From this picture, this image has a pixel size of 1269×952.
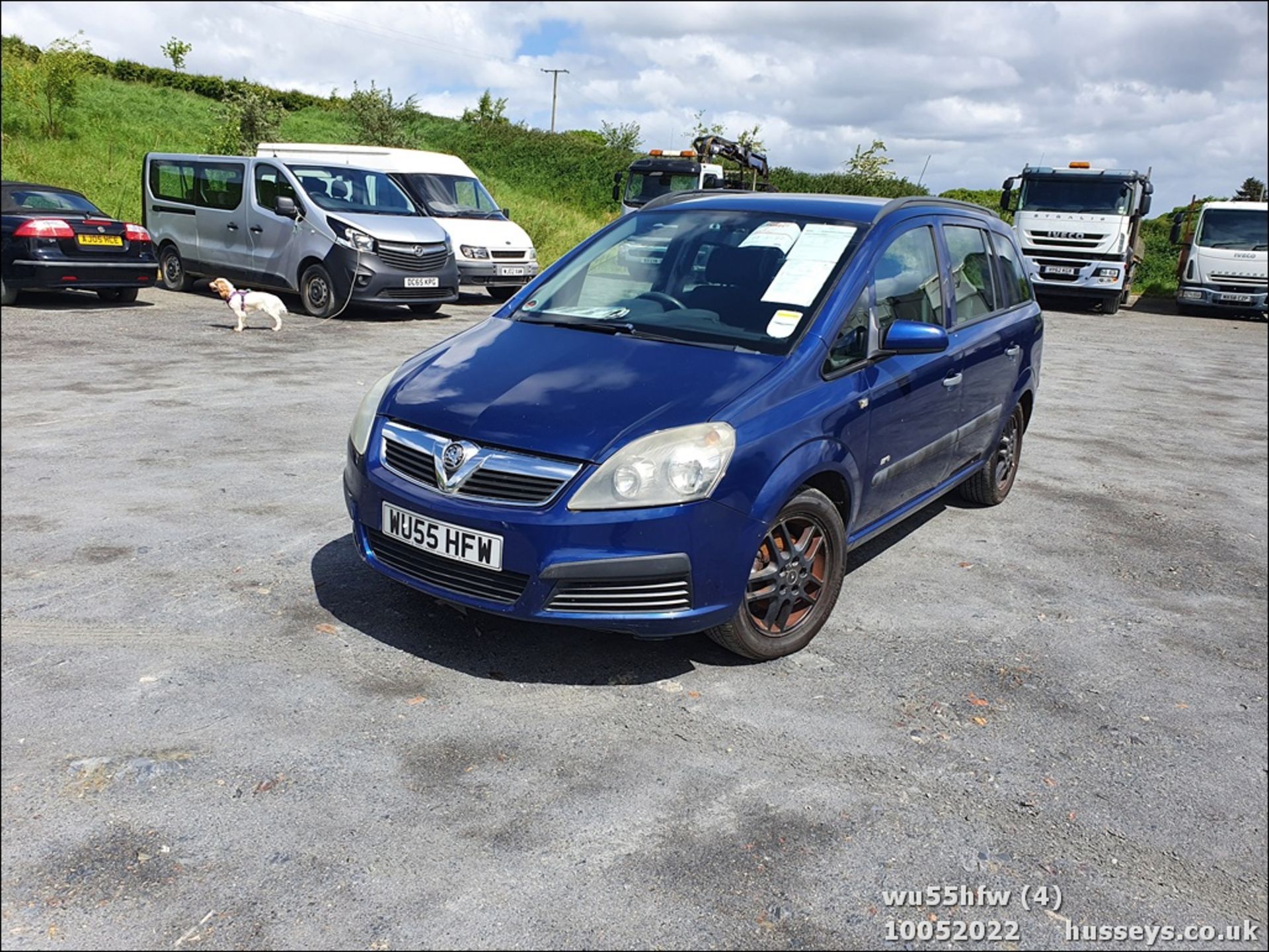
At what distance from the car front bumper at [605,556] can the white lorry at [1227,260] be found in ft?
73.3

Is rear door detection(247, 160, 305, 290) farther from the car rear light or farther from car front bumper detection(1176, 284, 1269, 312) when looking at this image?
car front bumper detection(1176, 284, 1269, 312)

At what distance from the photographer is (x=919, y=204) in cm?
505

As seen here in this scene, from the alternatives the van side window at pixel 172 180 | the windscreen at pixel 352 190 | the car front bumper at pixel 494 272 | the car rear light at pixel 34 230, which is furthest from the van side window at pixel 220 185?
the car rear light at pixel 34 230

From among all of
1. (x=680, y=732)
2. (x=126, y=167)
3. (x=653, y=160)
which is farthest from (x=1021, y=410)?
(x=653, y=160)

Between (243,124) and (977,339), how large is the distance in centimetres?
2249

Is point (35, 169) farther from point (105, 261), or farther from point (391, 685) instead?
point (105, 261)

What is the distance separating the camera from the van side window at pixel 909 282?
4.52 m

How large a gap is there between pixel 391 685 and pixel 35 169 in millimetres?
1918

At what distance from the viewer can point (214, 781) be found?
2.91 m

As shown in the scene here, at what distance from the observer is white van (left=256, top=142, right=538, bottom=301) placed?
16.0 meters

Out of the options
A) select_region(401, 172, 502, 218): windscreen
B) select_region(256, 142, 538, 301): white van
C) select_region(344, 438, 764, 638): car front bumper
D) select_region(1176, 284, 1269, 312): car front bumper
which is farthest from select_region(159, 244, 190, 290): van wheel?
select_region(1176, 284, 1269, 312): car front bumper

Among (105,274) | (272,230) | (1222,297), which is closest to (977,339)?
(105,274)

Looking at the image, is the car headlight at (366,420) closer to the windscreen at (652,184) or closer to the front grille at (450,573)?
the front grille at (450,573)

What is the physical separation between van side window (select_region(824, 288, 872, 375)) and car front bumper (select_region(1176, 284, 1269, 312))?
2090cm
